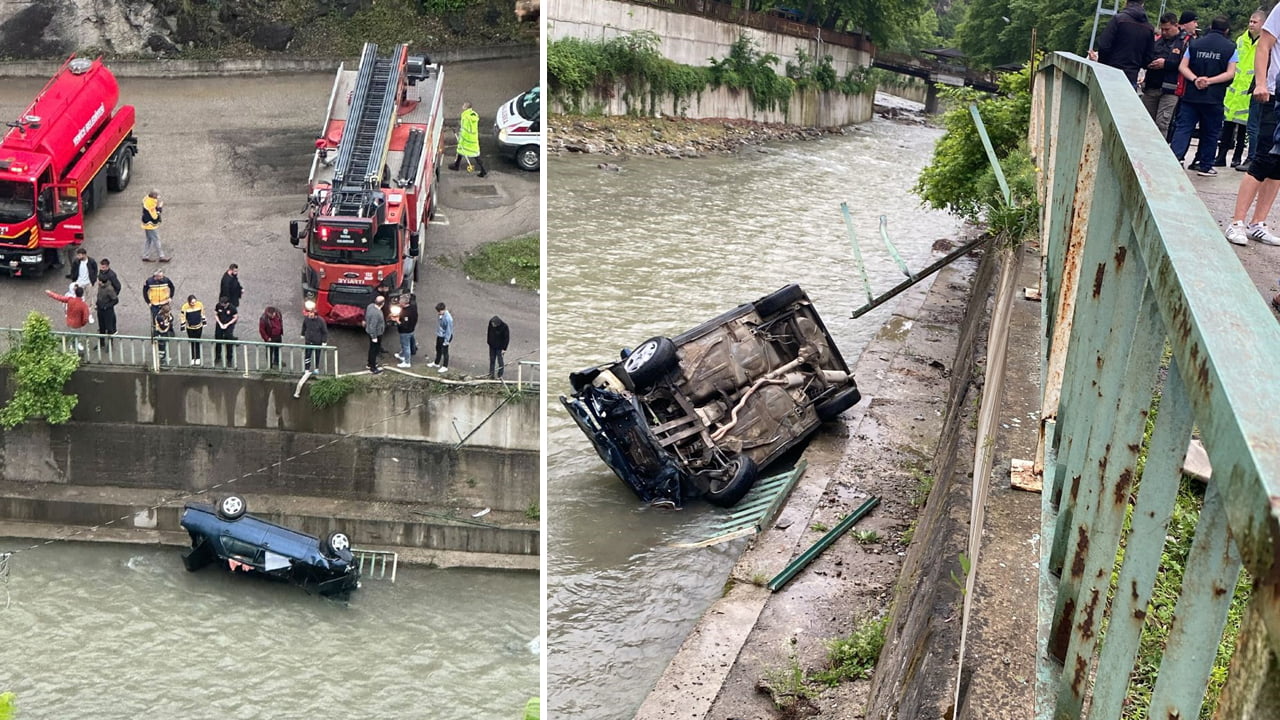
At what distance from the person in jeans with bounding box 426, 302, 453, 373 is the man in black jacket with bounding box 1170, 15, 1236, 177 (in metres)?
6.67

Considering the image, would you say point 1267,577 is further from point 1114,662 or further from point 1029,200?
point 1029,200

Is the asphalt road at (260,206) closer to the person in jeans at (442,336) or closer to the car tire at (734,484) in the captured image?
the person in jeans at (442,336)

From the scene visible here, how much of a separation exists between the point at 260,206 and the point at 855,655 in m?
10.6

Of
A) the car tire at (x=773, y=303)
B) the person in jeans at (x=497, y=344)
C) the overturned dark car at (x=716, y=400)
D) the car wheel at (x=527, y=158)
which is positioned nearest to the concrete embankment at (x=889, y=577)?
the overturned dark car at (x=716, y=400)

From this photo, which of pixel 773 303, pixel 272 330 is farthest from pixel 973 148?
pixel 272 330

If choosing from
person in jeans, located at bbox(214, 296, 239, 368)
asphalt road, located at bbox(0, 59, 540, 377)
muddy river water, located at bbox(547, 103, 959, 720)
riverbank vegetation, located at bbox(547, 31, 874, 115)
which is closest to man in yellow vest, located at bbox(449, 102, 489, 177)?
asphalt road, located at bbox(0, 59, 540, 377)

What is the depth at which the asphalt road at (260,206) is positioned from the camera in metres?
12.7

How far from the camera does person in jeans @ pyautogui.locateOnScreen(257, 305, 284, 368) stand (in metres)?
12.4

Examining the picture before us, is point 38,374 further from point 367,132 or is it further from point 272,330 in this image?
point 367,132

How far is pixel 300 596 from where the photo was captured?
12250mm

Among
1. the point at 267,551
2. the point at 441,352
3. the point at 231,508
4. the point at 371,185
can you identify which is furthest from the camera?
the point at 231,508

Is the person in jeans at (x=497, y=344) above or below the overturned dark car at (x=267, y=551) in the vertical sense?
above

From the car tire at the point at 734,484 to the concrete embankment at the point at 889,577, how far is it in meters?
0.43

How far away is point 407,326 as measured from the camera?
12312mm
